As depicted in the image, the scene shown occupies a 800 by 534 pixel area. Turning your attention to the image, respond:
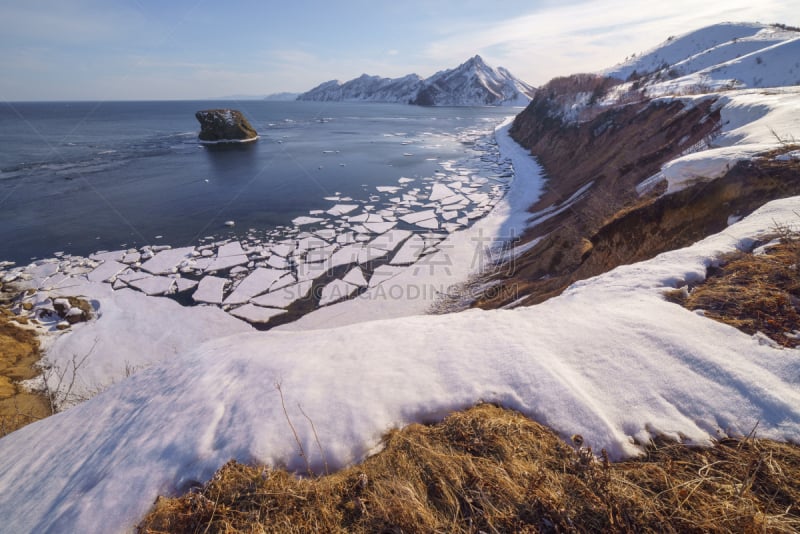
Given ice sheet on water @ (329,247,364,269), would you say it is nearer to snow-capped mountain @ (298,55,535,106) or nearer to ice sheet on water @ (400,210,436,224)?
ice sheet on water @ (400,210,436,224)

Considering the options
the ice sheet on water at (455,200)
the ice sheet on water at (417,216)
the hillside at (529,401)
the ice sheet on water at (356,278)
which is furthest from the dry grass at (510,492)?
the ice sheet on water at (455,200)

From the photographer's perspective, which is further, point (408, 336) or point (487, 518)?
point (408, 336)

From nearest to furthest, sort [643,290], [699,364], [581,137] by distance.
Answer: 1. [699,364]
2. [643,290]
3. [581,137]

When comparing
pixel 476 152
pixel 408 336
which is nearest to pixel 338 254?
pixel 408 336

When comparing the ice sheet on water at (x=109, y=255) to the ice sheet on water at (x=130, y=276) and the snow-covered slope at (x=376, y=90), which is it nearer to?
the ice sheet on water at (x=130, y=276)

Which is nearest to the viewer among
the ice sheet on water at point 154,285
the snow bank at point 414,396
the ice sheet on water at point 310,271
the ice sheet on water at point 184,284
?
the snow bank at point 414,396

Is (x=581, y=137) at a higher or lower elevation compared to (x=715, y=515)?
higher

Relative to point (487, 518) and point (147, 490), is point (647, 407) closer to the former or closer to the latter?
point (487, 518)
